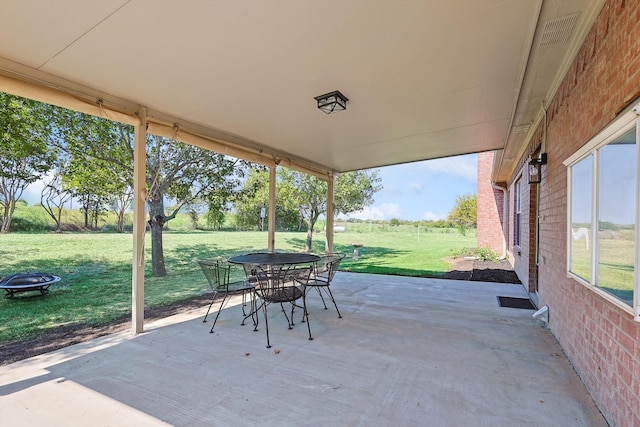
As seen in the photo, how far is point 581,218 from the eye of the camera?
2.32 metres

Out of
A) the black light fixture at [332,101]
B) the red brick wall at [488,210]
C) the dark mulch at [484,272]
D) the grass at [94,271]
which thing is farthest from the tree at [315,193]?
the black light fixture at [332,101]

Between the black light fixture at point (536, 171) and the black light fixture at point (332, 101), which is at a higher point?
the black light fixture at point (332, 101)

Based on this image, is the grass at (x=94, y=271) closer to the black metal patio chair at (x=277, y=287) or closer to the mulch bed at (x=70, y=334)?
the mulch bed at (x=70, y=334)

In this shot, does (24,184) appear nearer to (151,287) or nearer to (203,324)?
(151,287)

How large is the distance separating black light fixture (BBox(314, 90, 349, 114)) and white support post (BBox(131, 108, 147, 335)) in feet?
6.58

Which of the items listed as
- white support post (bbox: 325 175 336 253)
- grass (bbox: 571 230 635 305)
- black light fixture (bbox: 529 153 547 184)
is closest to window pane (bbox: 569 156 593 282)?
grass (bbox: 571 230 635 305)

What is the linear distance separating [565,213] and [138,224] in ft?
14.4

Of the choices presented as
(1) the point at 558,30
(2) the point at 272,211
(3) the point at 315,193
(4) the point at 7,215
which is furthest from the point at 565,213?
(4) the point at 7,215

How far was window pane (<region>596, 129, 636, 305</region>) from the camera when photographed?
5.06 ft

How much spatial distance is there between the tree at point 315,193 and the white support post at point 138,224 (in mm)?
7070

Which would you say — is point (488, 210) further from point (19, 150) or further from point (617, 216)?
point (19, 150)

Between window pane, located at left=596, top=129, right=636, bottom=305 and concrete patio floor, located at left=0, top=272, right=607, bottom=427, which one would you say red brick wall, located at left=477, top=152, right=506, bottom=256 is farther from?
window pane, located at left=596, top=129, right=636, bottom=305

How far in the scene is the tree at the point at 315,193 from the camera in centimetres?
1079

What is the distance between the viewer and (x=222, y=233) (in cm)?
1038
